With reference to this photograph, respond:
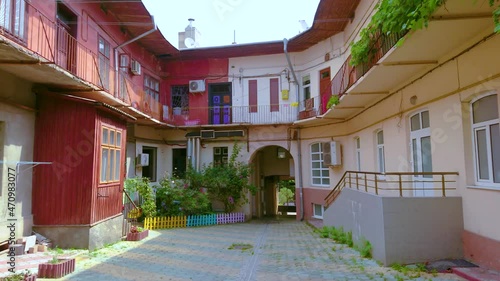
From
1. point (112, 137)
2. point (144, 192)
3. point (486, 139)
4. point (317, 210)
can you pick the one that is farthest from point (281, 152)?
point (486, 139)

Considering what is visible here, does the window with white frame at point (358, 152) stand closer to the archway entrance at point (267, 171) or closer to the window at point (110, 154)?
the archway entrance at point (267, 171)

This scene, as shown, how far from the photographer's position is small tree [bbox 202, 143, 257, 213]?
16.4 m

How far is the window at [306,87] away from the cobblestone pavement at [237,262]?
27.4ft

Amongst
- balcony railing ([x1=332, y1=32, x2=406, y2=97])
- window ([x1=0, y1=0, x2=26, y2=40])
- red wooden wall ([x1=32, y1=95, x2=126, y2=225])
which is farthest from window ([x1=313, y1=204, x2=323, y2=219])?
window ([x1=0, y1=0, x2=26, y2=40])

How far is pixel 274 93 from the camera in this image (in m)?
18.1

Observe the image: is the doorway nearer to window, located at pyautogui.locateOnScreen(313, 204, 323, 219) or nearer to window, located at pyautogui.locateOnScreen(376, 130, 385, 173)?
window, located at pyautogui.locateOnScreen(376, 130, 385, 173)

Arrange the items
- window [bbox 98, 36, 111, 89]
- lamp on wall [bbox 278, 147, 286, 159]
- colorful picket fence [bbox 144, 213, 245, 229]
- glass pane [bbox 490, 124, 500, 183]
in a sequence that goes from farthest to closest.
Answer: lamp on wall [bbox 278, 147, 286, 159] < colorful picket fence [bbox 144, 213, 245, 229] < window [bbox 98, 36, 111, 89] < glass pane [bbox 490, 124, 500, 183]

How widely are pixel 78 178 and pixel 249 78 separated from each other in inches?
447

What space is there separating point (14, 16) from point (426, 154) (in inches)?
406

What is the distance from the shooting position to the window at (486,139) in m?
5.81

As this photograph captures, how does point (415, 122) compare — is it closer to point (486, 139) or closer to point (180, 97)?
point (486, 139)

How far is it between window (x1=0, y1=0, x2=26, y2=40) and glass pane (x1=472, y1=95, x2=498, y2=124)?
9677 mm

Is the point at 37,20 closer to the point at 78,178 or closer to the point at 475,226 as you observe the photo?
the point at 78,178

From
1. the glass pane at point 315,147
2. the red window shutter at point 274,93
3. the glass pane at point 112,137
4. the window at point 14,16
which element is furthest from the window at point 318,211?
the window at point 14,16
